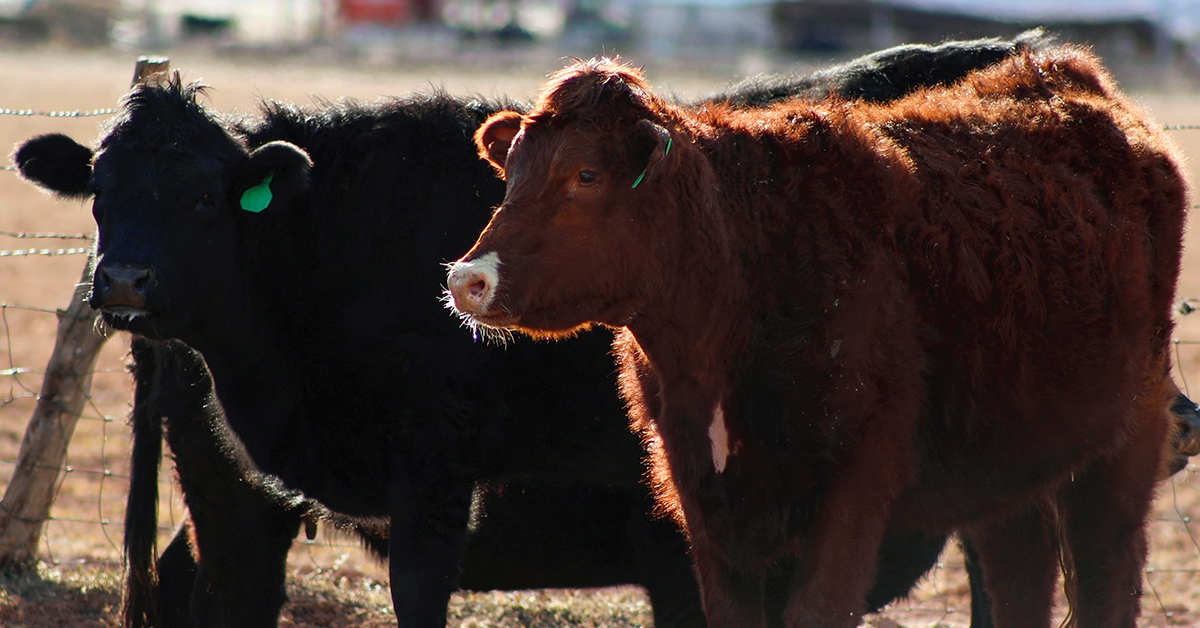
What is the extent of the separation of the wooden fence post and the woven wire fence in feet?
0.31

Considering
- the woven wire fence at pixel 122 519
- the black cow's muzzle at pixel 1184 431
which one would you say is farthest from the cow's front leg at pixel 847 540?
the woven wire fence at pixel 122 519

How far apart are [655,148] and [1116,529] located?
213 cm

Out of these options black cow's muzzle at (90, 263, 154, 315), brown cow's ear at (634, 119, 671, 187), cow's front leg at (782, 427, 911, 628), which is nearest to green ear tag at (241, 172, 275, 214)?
black cow's muzzle at (90, 263, 154, 315)

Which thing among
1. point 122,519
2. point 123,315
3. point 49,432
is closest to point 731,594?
point 123,315

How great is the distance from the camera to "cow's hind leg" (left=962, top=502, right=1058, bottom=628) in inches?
171

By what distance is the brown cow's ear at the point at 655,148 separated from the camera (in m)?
3.10

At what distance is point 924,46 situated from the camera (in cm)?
528

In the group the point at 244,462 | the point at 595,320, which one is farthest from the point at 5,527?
the point at 595,320

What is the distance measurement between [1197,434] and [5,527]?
194 inches

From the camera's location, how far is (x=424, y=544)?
4.01 meters

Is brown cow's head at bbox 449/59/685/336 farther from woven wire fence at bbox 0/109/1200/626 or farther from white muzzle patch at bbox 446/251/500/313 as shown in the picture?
woven wire fence at bbox 0/109/1200/626

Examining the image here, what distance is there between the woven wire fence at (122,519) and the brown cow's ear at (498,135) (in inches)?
79.6

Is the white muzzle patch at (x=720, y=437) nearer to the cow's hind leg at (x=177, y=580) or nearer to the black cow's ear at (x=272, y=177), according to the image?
the black cow's ear at (x=272, y=177)

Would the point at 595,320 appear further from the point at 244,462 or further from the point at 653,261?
the point at 244,462
